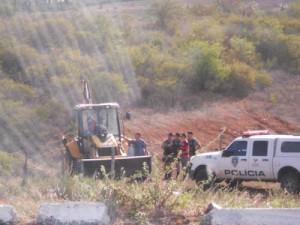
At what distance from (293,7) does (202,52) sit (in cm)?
1925

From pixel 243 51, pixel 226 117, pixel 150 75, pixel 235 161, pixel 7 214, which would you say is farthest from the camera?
pixel 243 51

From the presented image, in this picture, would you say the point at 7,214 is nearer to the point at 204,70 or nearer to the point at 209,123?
the point at 209,123

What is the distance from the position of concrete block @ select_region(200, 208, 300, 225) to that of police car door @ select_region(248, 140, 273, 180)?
12.1 metres

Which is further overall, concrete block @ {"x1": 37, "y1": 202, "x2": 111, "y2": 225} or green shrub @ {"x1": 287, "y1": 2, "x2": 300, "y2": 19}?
green shrub @ {"x1": 287, "y1": 2, "x2": 300, "y2": 19}

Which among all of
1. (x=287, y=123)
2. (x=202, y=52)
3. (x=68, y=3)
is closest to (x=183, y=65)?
(x=202, y=52)

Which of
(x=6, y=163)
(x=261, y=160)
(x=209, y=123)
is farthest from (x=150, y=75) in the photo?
(x=261, y=160)

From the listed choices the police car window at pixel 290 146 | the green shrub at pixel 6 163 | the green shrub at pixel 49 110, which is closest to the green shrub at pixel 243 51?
the green shrub at pixel 49 110

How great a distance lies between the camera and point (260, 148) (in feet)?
64.2

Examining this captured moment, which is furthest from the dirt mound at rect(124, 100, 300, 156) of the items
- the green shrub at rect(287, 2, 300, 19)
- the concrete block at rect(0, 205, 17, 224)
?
the concrete block at rect(0, 205, 17, 224)

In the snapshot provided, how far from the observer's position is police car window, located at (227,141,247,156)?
65.5 feet

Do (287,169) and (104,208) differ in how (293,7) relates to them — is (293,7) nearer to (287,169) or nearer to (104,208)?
(287,169)

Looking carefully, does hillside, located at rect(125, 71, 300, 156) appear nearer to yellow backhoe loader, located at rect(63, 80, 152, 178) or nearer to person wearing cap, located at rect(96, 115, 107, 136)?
yellow backhoe loader, located at rect(63, 80, 152, 178)

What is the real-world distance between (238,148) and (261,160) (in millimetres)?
987

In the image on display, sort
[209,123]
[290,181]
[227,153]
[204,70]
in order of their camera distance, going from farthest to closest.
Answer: [204,70]
[209,123]
[227,153]
[290,181]
